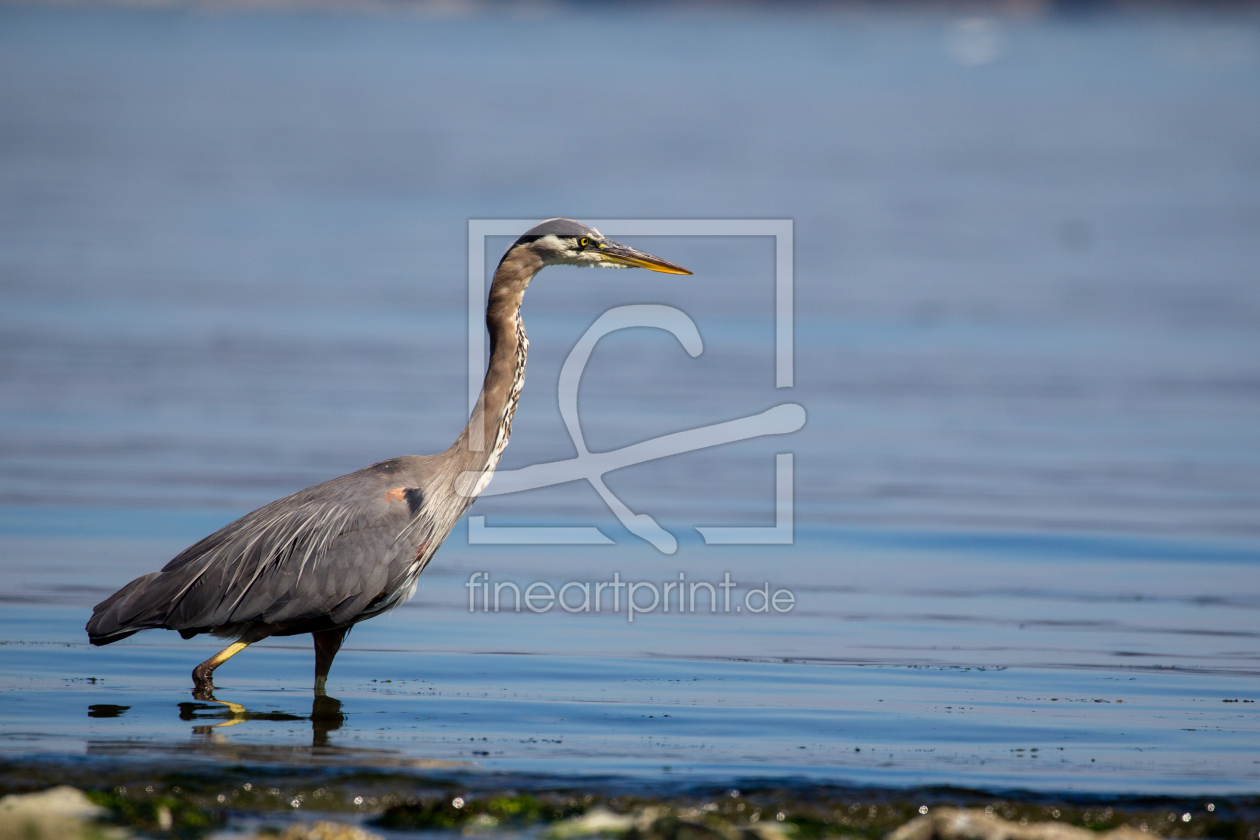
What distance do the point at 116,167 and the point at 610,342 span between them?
1983cm

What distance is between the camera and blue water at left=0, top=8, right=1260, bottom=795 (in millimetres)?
8953

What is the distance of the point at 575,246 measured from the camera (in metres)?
9.49

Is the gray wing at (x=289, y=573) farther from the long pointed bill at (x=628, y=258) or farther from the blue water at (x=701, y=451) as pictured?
the long pointed bill at (x=628, y=258)

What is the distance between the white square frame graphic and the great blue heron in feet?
0.86

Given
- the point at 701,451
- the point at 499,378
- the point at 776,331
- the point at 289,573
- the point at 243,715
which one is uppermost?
the point at 776,331

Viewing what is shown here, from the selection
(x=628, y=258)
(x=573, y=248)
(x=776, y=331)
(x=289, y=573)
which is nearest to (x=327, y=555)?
(x=289, y=573)

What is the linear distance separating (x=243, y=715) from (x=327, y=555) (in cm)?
96

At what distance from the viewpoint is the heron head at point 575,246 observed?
9466 mm

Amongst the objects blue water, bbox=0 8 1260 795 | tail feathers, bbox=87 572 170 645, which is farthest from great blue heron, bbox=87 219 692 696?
blue water, bbox=0 8 1260 795

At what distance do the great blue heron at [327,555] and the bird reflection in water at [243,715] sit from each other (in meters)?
0.12

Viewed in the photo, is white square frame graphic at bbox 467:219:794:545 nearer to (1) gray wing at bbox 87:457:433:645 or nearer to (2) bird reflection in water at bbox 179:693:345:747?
(1) gray wing at bbox 87:457:433:645

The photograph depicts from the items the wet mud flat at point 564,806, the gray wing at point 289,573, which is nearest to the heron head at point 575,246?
the gray wing at point 289,573

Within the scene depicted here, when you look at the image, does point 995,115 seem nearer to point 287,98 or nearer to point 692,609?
point 287,98

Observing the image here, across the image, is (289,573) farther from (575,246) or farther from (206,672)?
(575,246)
